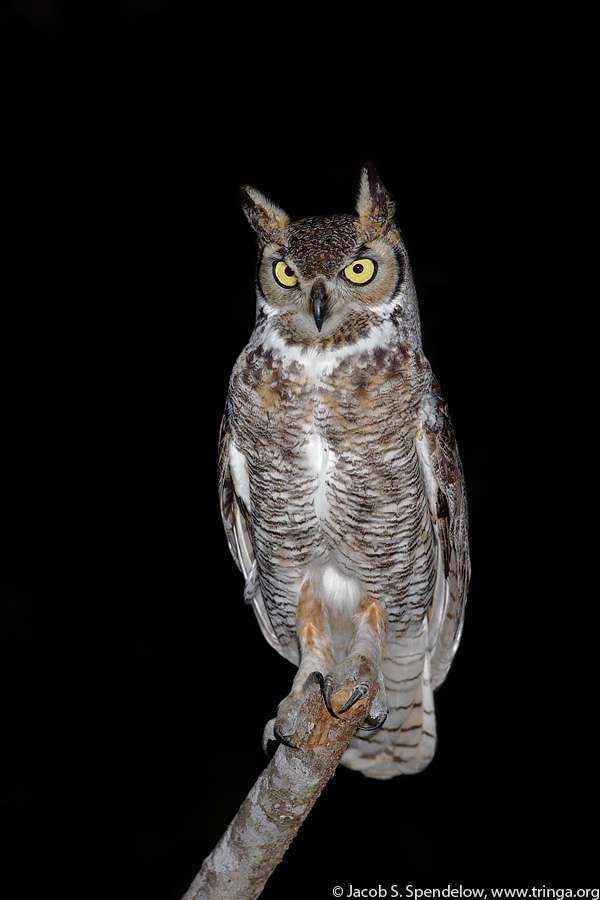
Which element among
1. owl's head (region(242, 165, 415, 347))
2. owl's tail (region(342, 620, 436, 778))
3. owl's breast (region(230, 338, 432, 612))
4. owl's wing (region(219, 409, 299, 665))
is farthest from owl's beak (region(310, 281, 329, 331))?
owl's tail (region(342, 620, 436, 778))

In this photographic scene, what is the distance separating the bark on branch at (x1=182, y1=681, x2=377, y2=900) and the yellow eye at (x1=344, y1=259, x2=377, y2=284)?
0.76m

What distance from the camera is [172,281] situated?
9.33ft

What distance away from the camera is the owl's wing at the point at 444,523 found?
5.16ft

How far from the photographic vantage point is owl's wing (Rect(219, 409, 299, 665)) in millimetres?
1721

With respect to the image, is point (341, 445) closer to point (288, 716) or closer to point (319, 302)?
point (319, 302)

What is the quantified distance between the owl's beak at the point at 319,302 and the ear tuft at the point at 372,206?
0.18 metres

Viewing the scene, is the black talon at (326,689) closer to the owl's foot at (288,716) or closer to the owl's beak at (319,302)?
the owl's foot at (288,716)

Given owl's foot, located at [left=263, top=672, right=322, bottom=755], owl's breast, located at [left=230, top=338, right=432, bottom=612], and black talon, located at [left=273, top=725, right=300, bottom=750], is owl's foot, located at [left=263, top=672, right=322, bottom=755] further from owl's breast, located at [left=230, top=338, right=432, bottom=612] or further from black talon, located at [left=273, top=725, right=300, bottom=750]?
owl's breast, located at [left=230, top=338, right=432, bottom=612]

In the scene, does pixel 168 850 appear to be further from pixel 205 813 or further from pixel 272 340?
pixel 272 340

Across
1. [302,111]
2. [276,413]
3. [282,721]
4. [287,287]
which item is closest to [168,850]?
[282,721]

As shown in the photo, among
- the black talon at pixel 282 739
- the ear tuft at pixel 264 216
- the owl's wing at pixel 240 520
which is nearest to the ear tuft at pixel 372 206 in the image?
the ear tuft at pixel 264 216

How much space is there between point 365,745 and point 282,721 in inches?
20.5

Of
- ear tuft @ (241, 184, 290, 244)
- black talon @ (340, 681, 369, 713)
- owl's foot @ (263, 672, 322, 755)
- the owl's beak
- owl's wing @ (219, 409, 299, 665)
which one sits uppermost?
ear tuft @ (241, 184, 290, 244)

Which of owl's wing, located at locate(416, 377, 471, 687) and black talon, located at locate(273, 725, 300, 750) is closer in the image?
black talon, located at locate(273, 725, 300, 750)
